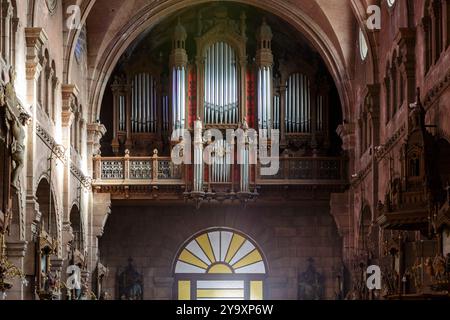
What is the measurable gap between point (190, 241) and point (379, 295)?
33.0ft

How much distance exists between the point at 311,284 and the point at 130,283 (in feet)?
20.3

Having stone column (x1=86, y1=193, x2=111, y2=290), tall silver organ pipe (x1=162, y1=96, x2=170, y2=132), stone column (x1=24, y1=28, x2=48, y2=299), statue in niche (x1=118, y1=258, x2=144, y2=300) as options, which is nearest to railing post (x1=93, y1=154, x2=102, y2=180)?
stone column (x1=86, y1=193, x2=111, y2=290)

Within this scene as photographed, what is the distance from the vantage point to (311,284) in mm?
33875

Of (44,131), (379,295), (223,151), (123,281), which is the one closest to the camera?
(44,131)

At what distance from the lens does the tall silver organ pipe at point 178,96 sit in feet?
108

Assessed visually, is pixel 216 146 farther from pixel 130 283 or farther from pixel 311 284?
pixel 311 284

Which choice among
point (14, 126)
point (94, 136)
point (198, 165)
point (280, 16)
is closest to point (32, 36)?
point (14, 126)

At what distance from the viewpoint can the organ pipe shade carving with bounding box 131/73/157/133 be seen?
33891mm

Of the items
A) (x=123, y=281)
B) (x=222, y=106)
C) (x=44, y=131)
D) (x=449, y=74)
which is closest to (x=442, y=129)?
(x=449, y=74)

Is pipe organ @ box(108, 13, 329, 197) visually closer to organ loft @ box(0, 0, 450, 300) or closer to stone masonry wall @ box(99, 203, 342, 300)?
organ loft @ box(0, 0, 450, 300)

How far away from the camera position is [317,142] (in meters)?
34.0

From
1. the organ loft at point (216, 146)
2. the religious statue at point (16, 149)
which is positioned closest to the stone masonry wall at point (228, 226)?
the organ loft at point (216, 146)
